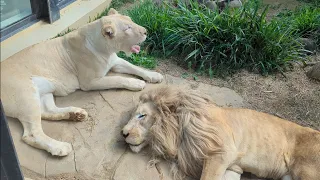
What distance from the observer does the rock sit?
4465 millimetres

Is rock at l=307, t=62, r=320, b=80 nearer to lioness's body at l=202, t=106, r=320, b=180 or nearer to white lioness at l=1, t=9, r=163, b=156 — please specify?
lioness's body at l=202, t=106, r=320, b=180

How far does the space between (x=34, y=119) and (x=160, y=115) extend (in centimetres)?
103

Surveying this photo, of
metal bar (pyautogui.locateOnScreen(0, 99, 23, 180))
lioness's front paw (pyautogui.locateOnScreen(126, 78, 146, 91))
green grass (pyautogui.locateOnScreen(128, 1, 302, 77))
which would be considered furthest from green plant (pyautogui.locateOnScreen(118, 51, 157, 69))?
metal bar (pyautogui.locateOnScreen(0, 99, 23, 180))

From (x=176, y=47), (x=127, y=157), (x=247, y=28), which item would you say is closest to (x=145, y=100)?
(x=127, y=157)

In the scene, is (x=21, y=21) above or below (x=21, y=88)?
above

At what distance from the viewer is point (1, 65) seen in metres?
1.95

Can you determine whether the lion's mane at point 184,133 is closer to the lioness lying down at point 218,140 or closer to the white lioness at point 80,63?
the lioness lying down at point 218,140

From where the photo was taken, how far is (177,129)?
9.70 ft

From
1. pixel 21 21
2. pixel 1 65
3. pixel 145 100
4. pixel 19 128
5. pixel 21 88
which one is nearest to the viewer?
pixel 1 65

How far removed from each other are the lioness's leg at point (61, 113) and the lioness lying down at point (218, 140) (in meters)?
0.51

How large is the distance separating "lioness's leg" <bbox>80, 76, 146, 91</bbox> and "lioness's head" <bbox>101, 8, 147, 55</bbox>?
31cm

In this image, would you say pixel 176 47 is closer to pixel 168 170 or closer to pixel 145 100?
pixel 145 100

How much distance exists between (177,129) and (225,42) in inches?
84.6

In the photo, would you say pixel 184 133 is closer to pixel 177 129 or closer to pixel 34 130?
pixel 177 129
